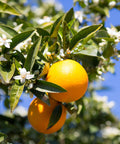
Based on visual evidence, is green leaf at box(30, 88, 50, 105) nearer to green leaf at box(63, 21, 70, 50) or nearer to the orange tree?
the orange tree

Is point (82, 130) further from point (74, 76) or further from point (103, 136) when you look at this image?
point (74, 76)

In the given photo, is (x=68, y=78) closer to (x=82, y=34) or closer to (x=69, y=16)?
(x=82, y=34)

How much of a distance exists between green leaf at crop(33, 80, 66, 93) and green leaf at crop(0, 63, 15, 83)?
13cm

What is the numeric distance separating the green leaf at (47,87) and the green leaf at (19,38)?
0.22 meters

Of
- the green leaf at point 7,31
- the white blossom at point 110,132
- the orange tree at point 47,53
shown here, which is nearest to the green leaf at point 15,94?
the orange tree at point 47,53

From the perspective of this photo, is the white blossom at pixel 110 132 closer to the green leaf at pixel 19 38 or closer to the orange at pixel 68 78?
the orange at pixel 68 78

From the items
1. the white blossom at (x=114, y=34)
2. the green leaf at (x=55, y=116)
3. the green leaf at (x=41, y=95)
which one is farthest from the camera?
the white blossom at (x=114, y=34)

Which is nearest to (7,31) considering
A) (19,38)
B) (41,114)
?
(19,38)

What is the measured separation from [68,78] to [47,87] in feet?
0.35

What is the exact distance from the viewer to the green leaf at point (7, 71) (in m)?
1.07

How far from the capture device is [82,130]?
2.85m

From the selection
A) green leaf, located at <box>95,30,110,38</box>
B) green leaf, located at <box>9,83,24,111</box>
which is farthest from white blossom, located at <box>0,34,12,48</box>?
green leaf, located at <box>95,30,110,38</box>

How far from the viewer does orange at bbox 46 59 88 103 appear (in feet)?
3.73

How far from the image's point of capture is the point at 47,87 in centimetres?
111
